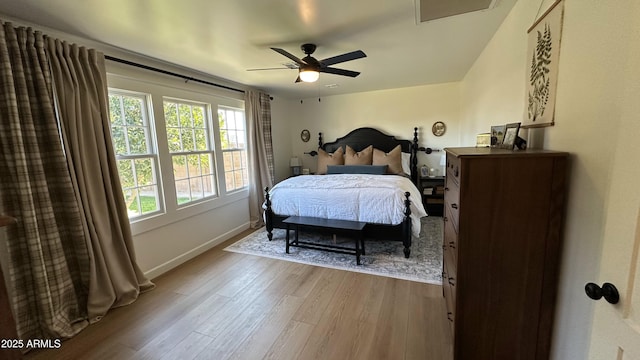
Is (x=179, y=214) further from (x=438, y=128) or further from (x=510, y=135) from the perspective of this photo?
(x=438, y=128)

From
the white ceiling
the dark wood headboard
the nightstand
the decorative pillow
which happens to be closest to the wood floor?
the decorative pillow

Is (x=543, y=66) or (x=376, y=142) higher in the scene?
(x=543, y=66)

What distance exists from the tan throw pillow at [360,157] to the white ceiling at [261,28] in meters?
1.89

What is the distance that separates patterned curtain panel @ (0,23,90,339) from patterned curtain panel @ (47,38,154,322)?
3.3 inches

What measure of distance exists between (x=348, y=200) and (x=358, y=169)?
1.55 meters

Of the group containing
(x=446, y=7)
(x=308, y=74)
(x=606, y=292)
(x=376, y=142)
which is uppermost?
(x=446, y=7)

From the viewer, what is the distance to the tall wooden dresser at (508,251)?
1194 millimetres

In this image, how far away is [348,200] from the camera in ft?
10.6

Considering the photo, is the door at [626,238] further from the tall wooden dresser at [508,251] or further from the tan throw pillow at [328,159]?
the tan throw pillow at [328,159]

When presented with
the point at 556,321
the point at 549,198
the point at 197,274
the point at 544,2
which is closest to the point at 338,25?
the point at 544,2

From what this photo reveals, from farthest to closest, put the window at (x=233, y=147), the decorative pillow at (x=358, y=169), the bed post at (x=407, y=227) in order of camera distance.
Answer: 1. the decorative pillow at (x=358, y=169)
2. the window at (x=233, y=147)
3. the bed post at (x=407, y=227)

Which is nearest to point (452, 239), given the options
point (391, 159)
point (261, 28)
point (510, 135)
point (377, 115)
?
point (510, 135)

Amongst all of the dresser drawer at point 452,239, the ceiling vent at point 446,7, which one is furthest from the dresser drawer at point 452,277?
the ceiling vent at point 446,7

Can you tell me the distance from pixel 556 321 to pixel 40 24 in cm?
382
